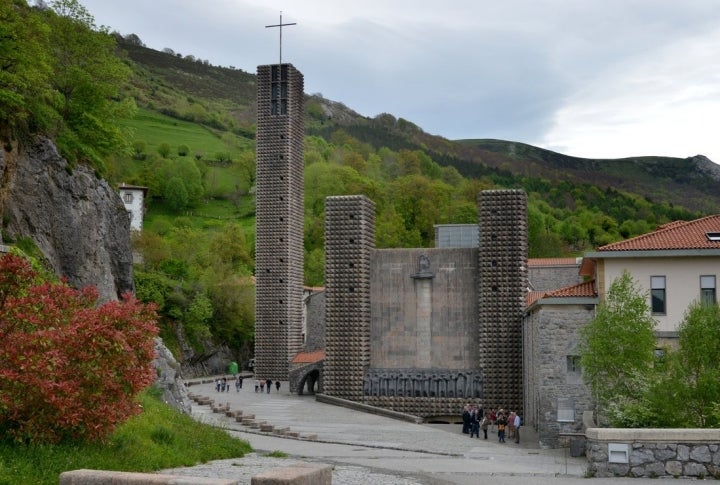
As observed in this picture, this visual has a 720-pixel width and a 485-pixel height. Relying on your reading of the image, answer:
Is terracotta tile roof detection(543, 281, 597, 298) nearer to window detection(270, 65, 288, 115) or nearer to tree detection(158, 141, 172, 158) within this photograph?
window detection(270, 65, 288, 115)

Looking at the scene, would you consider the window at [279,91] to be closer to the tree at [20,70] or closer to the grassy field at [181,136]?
the tree at [20,70]

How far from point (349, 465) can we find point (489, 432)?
1832 cm

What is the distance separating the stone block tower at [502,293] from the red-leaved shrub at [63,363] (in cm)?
2901

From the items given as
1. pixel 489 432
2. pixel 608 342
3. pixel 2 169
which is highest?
pixel 2 169

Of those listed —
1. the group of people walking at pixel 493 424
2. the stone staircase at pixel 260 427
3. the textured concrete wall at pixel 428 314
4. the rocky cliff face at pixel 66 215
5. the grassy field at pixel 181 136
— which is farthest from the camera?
the grassy field at pixel 181 136

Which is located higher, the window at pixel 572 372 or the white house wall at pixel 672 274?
the white house wall at pixel 672 274

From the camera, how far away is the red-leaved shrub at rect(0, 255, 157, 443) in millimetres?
12289

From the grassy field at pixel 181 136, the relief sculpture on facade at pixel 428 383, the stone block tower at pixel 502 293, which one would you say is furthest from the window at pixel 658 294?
the grassy field at pixel 181 136

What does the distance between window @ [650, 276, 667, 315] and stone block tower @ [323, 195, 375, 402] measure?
16729 millimetres

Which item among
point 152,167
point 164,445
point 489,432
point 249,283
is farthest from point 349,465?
point 152,167

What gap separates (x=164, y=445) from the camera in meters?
15.7

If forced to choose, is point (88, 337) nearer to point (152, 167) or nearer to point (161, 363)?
point (161, 363)

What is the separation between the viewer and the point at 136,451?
14.0 metres

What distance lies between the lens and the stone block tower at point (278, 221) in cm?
5809
